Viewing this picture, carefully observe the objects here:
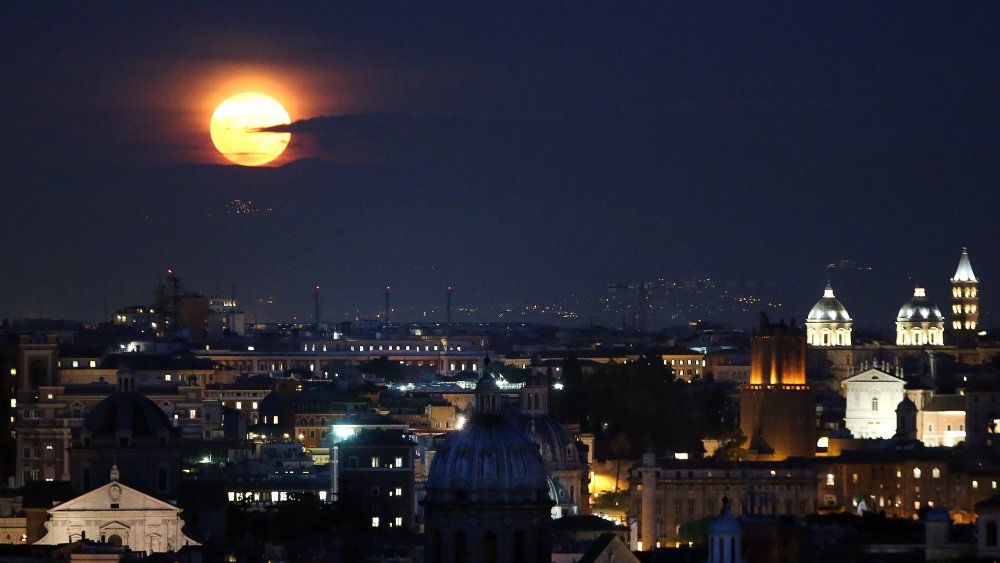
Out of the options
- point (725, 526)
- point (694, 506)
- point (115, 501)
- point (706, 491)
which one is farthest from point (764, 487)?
point (725, 526)

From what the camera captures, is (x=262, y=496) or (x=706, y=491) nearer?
(x=262, y=496)

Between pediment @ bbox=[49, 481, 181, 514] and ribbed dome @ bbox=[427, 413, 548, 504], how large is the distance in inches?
1582

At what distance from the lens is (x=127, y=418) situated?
122562 millimetres

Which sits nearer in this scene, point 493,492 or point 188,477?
point 493,492

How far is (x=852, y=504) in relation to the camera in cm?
14288

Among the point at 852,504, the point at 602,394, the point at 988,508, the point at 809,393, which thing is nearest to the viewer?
the point at 988,508

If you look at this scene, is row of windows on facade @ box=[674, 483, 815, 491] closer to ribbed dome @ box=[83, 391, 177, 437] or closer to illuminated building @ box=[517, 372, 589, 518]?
illuminated building @ box=[517, 372, 589, 518]

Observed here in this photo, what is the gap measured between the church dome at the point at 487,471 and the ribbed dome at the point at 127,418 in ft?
153

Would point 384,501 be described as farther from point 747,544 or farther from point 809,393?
point 809,393

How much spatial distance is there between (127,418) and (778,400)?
163ft

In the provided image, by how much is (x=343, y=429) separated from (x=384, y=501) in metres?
20.9

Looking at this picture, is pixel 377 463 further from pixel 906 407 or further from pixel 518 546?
pixel 518 546

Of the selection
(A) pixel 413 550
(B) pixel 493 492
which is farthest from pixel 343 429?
(B) pixel 493 492

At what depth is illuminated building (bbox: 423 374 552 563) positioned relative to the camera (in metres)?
74.9
